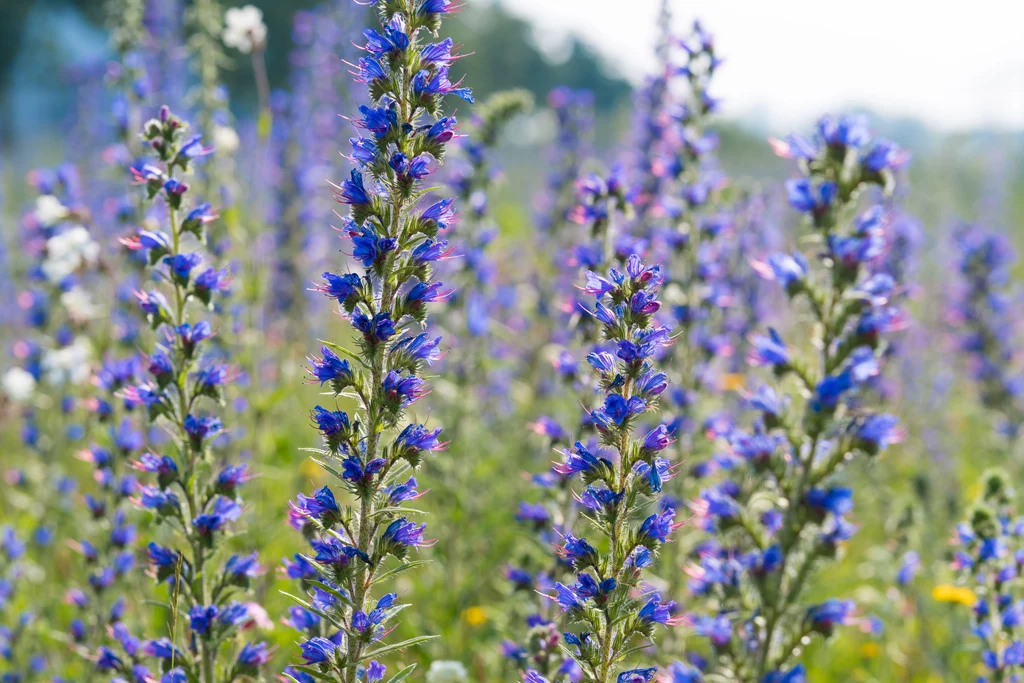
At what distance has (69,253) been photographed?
5.64 m

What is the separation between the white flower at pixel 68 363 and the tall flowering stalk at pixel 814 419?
186 inches

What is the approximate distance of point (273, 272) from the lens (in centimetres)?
1009

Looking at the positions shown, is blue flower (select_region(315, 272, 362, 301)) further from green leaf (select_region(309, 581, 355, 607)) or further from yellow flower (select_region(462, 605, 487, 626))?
yellow flower (select_region(462, 605, 487, 626))

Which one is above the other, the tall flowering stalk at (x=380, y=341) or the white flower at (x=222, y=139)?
the white flower at (x=222, y=139)

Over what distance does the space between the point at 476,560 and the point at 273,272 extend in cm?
531

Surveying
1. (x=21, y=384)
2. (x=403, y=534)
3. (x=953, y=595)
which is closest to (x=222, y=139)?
(x=21, y=384)

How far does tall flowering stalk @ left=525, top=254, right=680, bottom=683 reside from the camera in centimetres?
258

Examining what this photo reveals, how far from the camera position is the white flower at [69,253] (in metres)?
5.42

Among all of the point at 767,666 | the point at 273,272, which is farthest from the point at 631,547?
the point at 273,272

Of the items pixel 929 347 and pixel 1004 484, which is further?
pixel 929 347

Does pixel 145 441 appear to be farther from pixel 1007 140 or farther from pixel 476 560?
pixel 1007 140

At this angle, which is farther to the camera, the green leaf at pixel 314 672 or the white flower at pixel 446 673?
the white flower at pixel 446 673

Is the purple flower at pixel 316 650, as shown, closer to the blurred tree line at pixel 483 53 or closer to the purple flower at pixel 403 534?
the purple flower at pixel 403 534

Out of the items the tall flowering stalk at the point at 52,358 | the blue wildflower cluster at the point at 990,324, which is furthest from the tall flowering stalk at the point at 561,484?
the blue wildflower cluster at the point at 990,324
